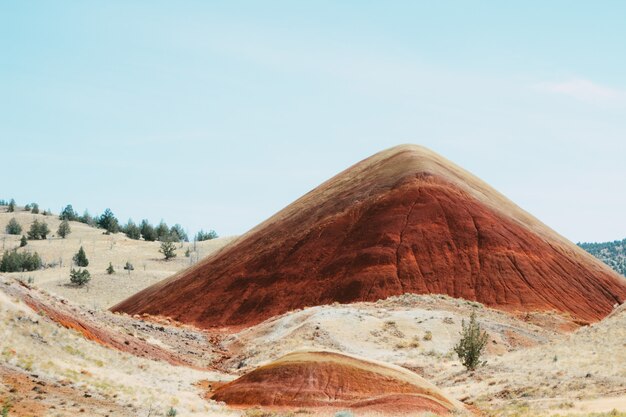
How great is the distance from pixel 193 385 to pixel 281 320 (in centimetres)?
1883

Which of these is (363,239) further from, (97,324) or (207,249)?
(207,249)

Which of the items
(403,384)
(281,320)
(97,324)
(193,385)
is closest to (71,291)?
(281,320)

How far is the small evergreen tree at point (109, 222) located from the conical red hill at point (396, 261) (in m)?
48.1

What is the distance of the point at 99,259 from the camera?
90.9 m

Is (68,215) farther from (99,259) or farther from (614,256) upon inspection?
(614,256)

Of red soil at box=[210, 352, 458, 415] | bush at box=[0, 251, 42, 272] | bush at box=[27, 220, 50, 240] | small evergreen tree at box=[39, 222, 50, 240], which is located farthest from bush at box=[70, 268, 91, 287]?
red soil at box=[210, 352, 458, 415]

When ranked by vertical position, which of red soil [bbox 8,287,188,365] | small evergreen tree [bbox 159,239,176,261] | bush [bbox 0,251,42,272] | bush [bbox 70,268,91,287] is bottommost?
red soil [bbox 8,287,188,365]

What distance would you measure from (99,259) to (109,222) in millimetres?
26401

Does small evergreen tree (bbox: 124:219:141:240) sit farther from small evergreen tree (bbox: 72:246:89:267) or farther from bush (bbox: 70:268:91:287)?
bush (bbox: 70:268:91:287)

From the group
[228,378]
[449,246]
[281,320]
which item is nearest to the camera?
[228,378]

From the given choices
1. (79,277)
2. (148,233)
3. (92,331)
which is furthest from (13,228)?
(92,331)

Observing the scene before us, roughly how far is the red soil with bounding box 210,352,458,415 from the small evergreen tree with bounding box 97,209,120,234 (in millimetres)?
90945

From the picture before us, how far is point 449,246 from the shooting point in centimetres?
5578

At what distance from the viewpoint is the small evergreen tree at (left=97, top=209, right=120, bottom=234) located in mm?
111688
